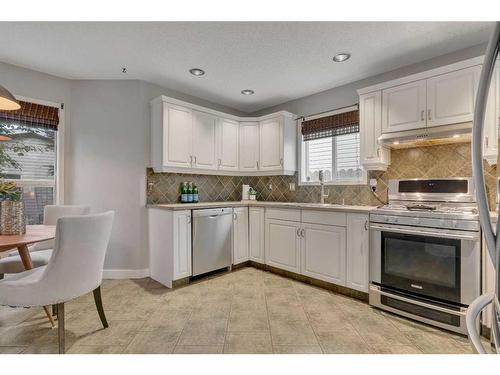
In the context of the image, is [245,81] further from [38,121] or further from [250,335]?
[250,335]

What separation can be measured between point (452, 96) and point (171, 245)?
Result: 10.4ft

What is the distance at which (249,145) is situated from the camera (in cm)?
402

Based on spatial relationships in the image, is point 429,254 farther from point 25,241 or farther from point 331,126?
point 25,241

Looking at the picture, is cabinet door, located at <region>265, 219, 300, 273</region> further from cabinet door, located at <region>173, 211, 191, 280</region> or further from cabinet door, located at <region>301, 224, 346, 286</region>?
cabinet door, located at <region>173, 211, 191, 280</region>

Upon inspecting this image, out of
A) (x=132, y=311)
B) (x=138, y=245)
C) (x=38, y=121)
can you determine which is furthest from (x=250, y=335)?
(x=38, y=121)

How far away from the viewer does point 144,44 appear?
2.38m

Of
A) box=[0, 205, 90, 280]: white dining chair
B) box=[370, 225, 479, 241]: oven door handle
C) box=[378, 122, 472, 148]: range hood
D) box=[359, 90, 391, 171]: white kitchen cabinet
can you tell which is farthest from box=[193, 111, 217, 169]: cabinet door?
box=[370, 225, 479, 241]: oven door handle

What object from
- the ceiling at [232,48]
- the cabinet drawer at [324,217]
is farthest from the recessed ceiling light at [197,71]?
the cabinet drawer at [324,217]

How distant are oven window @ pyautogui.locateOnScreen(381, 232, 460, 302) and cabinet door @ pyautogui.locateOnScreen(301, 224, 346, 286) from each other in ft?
1.40

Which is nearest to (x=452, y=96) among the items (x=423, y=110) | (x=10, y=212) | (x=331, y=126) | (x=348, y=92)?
(x=423, y=110)

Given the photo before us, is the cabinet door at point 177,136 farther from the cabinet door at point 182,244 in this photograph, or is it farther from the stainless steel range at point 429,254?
the stainless steel range at point 429,254
